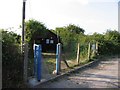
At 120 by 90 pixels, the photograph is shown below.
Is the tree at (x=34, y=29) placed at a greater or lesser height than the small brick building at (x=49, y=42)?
greater

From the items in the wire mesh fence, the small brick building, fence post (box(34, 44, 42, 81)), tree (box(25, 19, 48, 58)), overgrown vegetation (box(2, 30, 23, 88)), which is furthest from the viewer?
the small brick building

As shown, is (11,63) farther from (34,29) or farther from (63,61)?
(34,29)

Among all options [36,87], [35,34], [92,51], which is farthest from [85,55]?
[36,87]

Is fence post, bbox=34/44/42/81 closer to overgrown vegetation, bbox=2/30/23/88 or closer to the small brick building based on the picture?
overgrown vegetation, bbox=2/30/23/88

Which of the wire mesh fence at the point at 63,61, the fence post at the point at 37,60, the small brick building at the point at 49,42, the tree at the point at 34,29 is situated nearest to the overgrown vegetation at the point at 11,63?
the wire mesh fence at the point at 63,61

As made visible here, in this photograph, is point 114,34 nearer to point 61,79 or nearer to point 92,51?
point 92,51

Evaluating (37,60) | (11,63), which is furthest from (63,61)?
(11,63)

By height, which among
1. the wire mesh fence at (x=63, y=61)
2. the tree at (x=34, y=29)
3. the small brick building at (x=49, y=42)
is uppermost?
the tree at (x=34, y=29)

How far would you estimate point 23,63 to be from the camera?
33.2ft

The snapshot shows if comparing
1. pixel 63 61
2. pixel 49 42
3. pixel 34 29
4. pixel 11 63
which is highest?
pixel 34 29

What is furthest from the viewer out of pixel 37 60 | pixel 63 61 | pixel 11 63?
pixel 63 61

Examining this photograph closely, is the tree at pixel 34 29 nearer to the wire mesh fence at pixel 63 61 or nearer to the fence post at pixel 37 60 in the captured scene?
the wire mesh fence at pixel 63 61

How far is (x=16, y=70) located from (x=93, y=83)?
3950 mm

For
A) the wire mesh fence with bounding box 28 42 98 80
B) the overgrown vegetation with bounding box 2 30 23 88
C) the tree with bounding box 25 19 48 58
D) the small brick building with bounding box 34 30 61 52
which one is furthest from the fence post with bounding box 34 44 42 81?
the small brick building with bounding box 34 30 61 52
